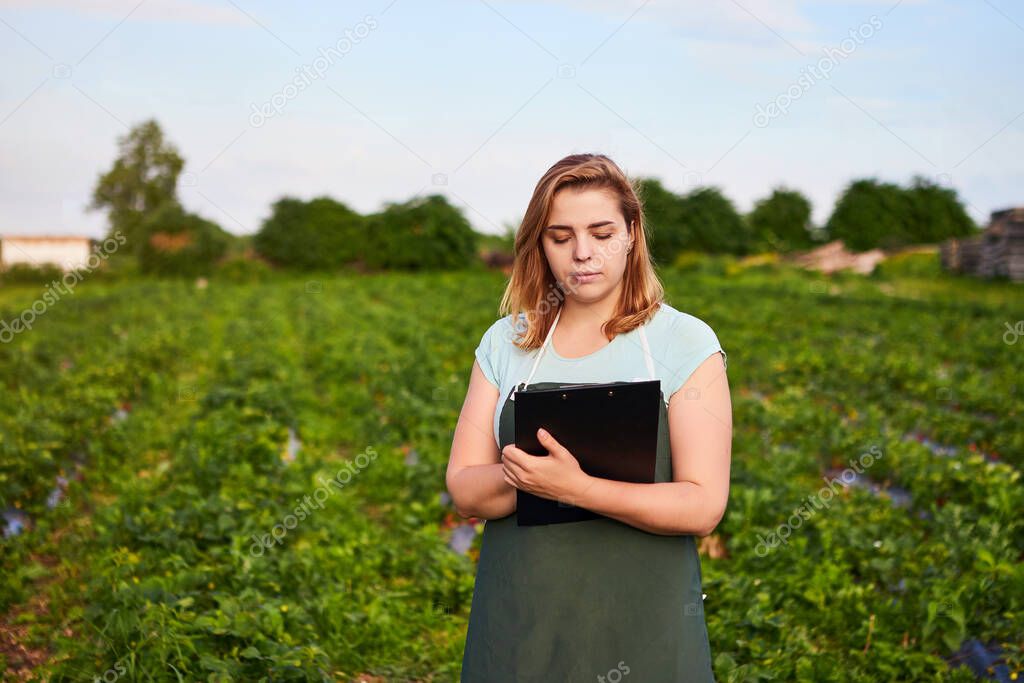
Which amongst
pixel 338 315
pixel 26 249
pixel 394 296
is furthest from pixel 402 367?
pixel 26 249

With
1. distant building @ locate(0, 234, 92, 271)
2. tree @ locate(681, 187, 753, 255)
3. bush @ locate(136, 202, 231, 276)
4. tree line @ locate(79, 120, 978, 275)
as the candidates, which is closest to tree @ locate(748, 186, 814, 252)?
tree line @ locate(79, 120, 978, 275)

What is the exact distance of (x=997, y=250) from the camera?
21562 millimetres

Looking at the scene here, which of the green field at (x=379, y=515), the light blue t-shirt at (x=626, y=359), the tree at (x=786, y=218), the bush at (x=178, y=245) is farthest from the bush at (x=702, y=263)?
Result: the light blue t-shirt at (x=626, y=359)

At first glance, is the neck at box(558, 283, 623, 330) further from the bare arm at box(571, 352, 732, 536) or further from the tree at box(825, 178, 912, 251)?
the tree at box(825, 178, 912, 251)

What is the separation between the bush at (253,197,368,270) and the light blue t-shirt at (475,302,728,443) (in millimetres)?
34838

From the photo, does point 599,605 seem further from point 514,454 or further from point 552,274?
point 552,274

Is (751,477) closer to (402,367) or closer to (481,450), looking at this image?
(481,450)

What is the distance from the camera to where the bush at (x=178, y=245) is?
3391 cm

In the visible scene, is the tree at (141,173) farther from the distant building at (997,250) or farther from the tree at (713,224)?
the distant building at (997,250)

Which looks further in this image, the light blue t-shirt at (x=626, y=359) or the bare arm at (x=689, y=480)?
the light blue t-shirt at (x=626, y=359)

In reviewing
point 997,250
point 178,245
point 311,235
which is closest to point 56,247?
point 178,245

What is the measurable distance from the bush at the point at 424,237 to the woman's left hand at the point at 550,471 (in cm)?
3209

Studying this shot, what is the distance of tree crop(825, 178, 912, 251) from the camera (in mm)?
38281

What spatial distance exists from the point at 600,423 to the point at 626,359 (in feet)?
0.81
